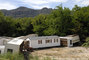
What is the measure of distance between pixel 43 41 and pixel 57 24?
36.3ft

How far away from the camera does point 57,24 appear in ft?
101

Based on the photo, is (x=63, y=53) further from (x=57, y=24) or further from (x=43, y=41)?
(x=57, y=24)

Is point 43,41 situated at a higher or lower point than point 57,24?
lower

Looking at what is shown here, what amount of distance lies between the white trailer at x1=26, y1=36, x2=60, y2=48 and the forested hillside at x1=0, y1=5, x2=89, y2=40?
6994mm

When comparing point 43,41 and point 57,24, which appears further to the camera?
point 57,24

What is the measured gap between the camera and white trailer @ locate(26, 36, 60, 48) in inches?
773

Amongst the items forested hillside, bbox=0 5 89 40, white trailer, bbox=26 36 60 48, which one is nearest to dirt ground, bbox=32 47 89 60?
white trailer, bbox=26 36 60 48

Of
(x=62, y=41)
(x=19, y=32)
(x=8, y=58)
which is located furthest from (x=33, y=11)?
(x=8, y=58)

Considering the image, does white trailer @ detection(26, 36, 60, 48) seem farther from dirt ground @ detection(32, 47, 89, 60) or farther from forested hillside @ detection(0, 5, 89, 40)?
forested hillside @ detection(0, 5, 89, 40)

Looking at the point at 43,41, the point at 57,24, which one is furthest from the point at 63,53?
the point at 57,24

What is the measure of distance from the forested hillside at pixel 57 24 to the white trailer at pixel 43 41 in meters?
6.99

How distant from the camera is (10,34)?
32562 millimetres

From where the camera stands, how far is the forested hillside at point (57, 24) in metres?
28.6

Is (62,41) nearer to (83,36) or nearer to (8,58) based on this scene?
(83,36)
